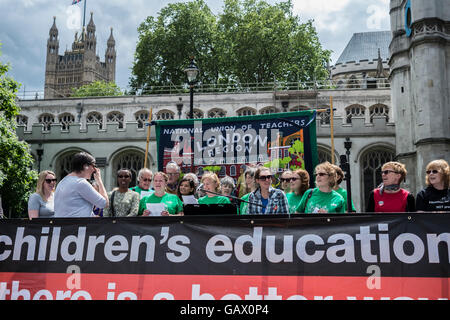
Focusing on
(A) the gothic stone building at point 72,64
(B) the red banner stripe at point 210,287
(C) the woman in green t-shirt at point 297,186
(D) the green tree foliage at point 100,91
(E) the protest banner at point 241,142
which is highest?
(A) the gothic stone building at point 72,64

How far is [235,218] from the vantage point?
3883mm

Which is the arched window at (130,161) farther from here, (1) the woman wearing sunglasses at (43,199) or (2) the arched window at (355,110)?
(1) the woman wearing sunglasses at (43,199)

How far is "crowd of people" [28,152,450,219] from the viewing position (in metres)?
4.45

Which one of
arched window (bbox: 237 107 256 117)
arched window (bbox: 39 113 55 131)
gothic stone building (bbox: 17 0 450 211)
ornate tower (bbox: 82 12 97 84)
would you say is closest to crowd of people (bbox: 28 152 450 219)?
gothic stone building (bbox: 17 0 450 211)

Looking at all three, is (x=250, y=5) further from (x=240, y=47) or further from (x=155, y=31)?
(x=155, y=31)

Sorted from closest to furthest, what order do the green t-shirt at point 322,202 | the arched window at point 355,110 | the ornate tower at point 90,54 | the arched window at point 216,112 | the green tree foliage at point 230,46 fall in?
the green t-shirt at point 322,202
the arched window at point 216,112
the arched window at point 355,110
the green tree foliage at point 230,46
the ornate tower at point 90,54

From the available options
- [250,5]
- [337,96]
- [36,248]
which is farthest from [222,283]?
[250,5]

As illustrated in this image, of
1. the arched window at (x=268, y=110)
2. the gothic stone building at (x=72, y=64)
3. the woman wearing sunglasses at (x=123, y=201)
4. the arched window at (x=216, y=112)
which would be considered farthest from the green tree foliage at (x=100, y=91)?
the gothic stone building at (x=72, y=64)

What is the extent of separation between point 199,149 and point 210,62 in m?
31.3

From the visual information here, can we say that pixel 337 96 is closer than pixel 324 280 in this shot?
No

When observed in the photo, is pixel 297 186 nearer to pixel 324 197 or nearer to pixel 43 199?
pixel 324 197

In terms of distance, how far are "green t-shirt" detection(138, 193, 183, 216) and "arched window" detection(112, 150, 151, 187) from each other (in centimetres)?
1842

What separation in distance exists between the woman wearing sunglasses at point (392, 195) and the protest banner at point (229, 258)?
3.75ft

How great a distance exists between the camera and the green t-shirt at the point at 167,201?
5.85m
